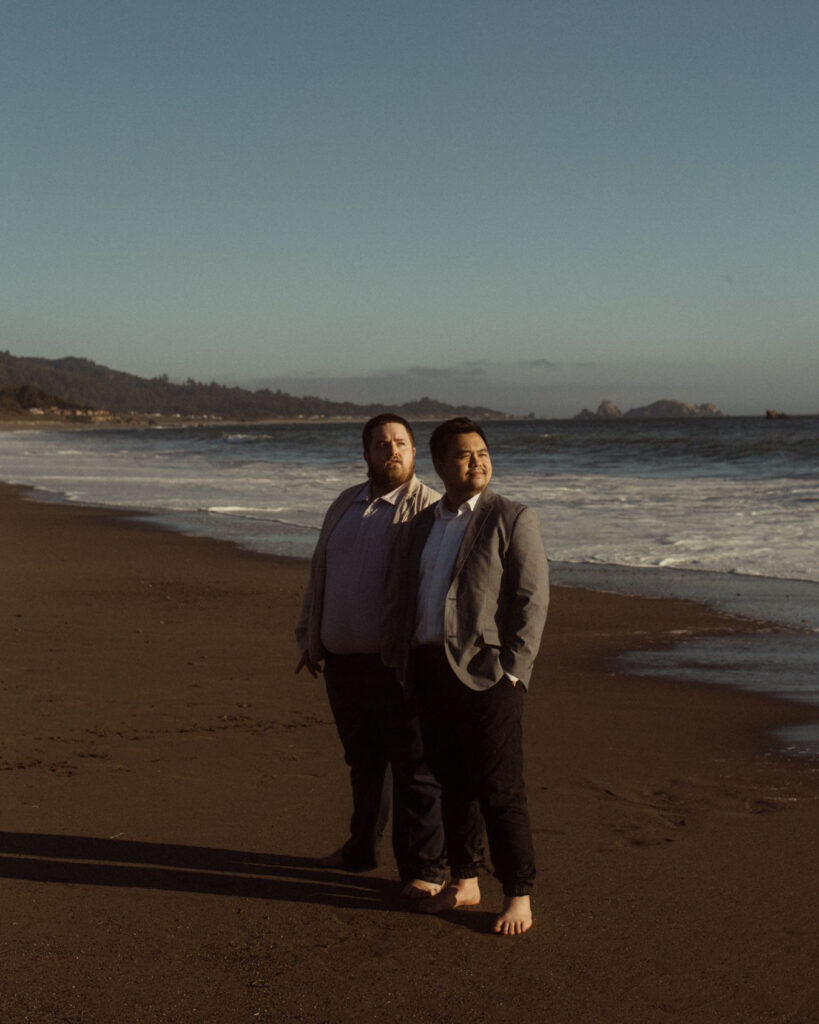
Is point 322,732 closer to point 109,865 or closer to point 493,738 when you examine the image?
point 109,865

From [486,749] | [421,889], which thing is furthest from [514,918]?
[486,749]

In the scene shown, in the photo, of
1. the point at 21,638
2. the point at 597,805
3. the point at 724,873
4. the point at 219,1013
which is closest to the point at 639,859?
the point at 724,873

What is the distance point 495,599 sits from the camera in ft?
11.3

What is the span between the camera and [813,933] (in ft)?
11.3

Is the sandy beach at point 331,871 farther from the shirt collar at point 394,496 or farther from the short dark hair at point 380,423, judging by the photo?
the short dark hair at point 380,423

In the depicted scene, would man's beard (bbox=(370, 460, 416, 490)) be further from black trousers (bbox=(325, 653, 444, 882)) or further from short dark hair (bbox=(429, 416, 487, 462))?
black trousers (bbox=(325, 653, 444, 882))

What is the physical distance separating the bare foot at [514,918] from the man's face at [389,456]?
136 centimetres

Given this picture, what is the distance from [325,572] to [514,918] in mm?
1277

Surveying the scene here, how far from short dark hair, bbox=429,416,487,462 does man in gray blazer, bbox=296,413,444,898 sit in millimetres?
124

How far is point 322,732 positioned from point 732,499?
1756 centimetres

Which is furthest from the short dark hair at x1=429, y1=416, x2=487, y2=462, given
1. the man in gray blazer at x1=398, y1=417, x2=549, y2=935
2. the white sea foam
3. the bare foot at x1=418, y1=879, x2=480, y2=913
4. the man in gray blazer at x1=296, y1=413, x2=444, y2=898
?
the white sea foam

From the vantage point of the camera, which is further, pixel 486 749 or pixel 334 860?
pixel 334 860

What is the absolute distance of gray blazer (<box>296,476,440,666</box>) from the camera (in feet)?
12.0

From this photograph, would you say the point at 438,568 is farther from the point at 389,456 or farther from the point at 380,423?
the point at 380,423
